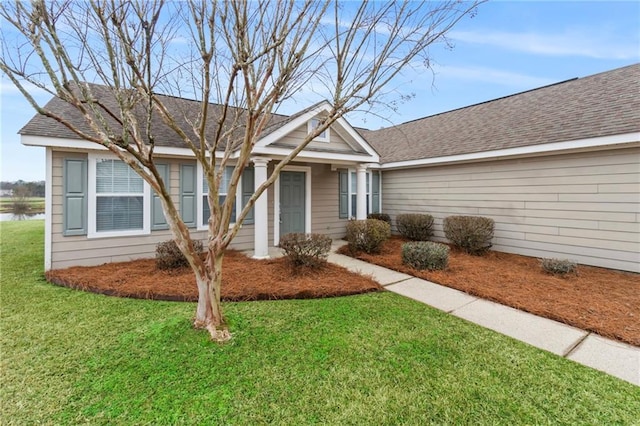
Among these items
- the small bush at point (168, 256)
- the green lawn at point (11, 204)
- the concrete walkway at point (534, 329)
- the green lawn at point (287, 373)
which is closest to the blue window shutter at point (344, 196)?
the concrete walkway at point (534, 329)

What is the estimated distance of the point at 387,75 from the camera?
352cm

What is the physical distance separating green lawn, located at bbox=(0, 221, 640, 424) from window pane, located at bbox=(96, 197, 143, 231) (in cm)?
242

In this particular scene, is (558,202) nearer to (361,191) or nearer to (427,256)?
(427,256)

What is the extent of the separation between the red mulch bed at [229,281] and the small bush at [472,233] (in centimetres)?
362

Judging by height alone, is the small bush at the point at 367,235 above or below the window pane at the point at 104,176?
below

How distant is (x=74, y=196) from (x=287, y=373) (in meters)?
5.84

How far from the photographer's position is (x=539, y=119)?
768 cm

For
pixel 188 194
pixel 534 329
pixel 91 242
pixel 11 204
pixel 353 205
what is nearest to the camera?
pixel 534 329

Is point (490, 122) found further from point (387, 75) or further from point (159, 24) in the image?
Result: point (159, 24)

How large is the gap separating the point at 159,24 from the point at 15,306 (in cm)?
443

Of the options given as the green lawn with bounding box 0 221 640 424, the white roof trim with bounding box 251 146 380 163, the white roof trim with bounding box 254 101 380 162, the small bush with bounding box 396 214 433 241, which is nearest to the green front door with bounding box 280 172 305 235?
the white roof trim with bounding box 251 146 380 163

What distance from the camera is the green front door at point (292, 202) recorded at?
8.79 meters

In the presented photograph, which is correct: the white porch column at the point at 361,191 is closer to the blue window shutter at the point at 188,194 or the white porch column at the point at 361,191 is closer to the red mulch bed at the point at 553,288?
the red mulch bed at the point at 553,288

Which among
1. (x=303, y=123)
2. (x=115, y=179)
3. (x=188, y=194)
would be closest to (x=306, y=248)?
(x=188, y=194)
